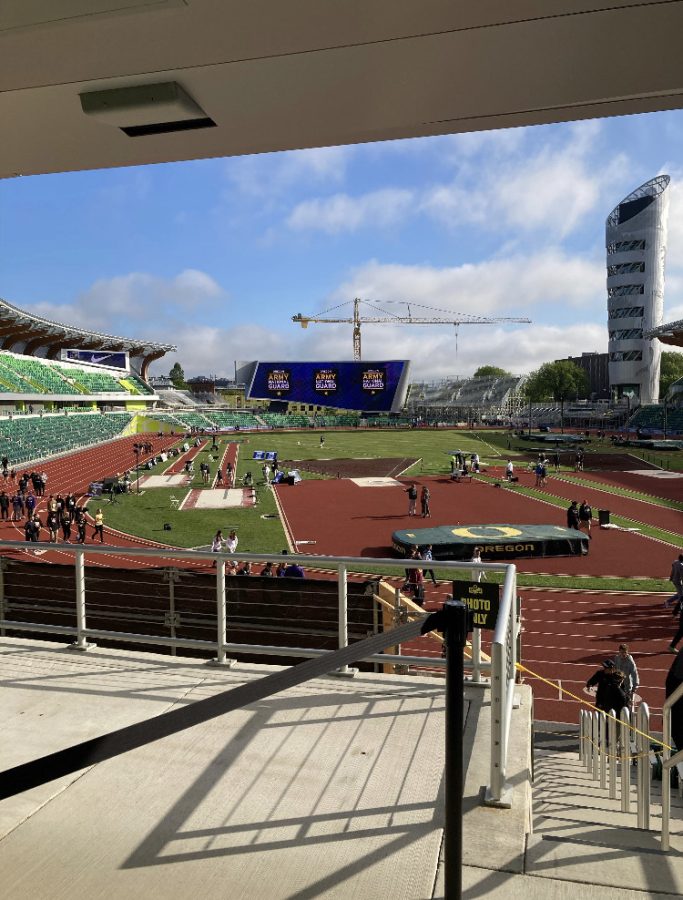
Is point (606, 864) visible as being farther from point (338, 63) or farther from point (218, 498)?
point (218, 498)

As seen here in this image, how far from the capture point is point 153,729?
1682 mm

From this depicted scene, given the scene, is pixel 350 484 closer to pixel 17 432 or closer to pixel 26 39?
pixel 17 432

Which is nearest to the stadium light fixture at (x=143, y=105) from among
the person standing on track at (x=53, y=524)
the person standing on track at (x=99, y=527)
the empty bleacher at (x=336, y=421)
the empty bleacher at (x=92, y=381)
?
the person standing on track at (x=53, y=524)

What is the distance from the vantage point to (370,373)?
110m

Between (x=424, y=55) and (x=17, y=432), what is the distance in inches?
2170

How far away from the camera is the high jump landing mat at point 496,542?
2147 centimetres

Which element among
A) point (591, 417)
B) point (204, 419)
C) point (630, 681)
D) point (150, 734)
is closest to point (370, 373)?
point (204, 419)

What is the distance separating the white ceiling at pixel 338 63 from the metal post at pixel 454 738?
220cm

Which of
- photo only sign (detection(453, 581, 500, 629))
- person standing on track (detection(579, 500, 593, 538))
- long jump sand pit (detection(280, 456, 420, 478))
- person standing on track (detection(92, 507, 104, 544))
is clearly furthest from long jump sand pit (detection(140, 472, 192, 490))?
photo only sign (detection(453, 581, 500, 629))

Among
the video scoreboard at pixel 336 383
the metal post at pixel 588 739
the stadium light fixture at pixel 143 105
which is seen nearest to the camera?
the stadium light fixture at pixel 143 105

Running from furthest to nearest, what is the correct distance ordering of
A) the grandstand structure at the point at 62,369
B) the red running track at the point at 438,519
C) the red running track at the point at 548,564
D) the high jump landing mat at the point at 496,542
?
the grandstand structure at the point at 62,369
the red running track at the point at 438,519
the high jump landing mat at the point at 496,542
the red running track at the point at 548,564

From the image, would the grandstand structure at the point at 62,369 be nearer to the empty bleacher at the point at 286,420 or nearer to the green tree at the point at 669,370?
the empty bleacher at the point at 286,420

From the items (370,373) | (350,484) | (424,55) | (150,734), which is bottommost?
(350,484)

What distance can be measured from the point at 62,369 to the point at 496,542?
85094 millimetres
